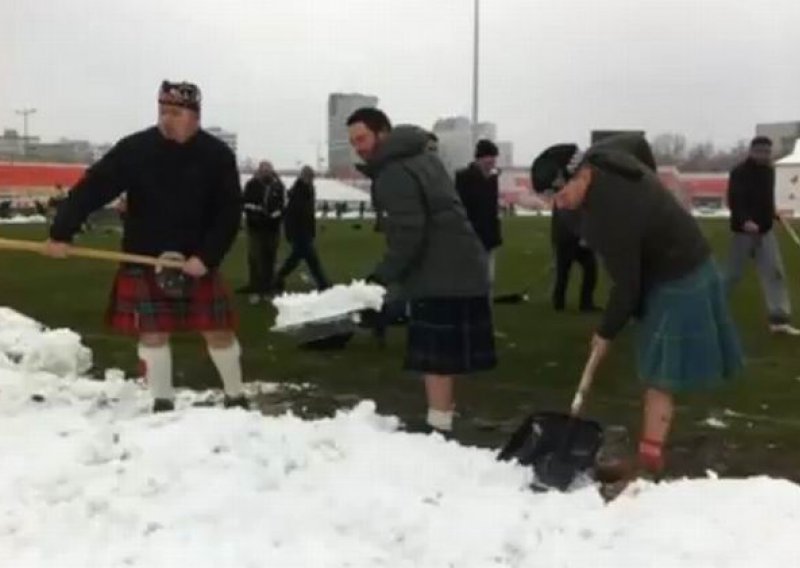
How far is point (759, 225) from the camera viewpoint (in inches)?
441

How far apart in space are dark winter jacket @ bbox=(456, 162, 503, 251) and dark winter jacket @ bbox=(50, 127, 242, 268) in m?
5.28

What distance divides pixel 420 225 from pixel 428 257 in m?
0.18

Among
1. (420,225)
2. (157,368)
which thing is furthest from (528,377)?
(157,368)

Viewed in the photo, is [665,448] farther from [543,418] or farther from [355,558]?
[355,558]

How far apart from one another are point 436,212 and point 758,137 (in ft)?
19.6

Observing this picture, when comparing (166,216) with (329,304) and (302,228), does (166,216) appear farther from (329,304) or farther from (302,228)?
(302,228)

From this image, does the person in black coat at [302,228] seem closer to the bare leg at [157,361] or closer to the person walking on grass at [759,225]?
the person walking on grass at [759,225]

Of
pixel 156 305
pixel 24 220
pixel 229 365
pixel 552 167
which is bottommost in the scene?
pixel 24 220

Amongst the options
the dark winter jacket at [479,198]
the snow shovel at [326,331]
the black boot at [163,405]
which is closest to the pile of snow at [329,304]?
the snow shovel at [326,331]

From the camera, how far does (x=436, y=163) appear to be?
6535mm

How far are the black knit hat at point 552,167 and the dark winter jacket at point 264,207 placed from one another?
9.75m

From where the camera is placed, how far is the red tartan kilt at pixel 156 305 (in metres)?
6.90

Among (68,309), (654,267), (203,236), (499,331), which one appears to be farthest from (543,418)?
(68,309)

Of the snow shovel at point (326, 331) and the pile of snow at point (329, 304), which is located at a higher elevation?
the pile of snow at point (329, 304)
